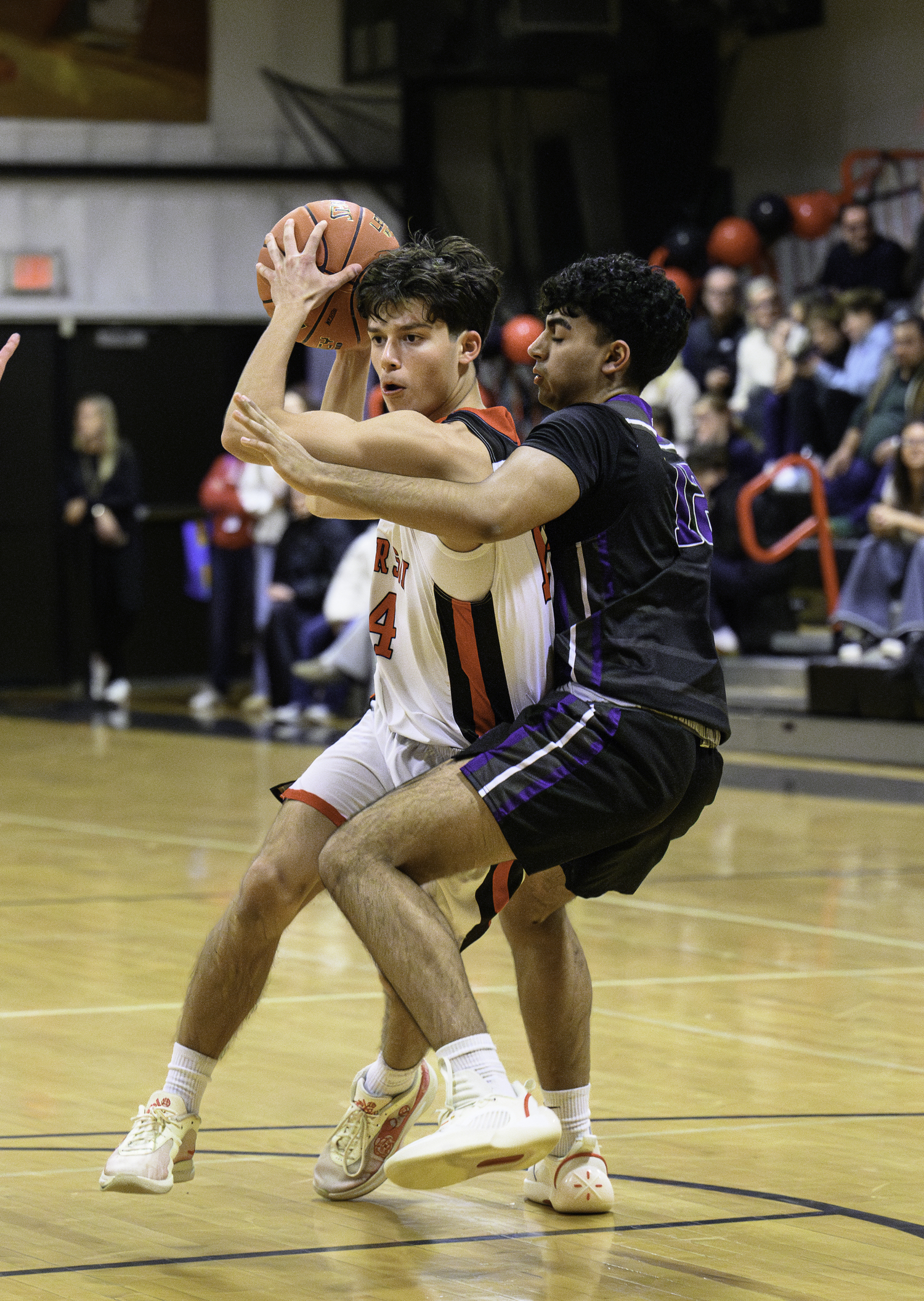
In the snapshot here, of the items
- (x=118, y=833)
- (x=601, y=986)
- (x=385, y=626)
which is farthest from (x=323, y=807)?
(x=118, y=833)

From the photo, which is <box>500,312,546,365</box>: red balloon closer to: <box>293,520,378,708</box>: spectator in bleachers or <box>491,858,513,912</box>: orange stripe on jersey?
<box>293,520,378,708</box>: spectator in bleachers

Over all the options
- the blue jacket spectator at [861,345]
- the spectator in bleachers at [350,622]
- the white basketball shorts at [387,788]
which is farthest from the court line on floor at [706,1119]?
the blue jacket spectator at [861,345]

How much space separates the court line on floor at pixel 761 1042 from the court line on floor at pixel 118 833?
2.97m

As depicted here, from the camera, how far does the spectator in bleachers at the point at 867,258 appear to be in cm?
1416

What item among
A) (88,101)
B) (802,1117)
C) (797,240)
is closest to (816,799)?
(802,1117)

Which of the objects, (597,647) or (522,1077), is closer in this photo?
(597,647)

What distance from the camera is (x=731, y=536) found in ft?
41.8

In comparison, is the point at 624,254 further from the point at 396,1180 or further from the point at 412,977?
the point at 396,1180

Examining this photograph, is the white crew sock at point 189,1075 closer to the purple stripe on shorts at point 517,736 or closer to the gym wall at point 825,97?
the purple stripe on shorts at point 517,736

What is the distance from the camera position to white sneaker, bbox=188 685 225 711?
15258 millimetres

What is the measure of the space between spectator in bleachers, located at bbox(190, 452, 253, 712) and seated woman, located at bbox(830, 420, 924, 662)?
480 centimetres

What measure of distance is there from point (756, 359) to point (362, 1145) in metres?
11.0

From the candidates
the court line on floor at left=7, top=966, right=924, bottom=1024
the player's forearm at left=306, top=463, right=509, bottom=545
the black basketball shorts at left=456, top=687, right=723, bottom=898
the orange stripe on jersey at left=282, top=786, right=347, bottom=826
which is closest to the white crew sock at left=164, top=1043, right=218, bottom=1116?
the orange stripe on jersey at left=282, top=786, right=347, bottom=826

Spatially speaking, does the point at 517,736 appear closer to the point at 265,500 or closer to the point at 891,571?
the point at 891,571
